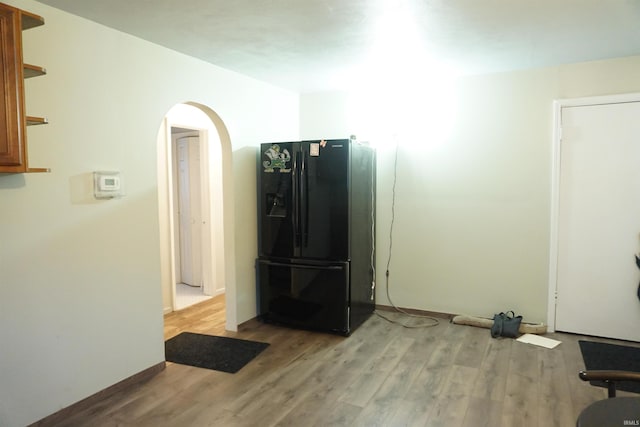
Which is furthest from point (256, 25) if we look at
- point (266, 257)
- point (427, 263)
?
point (427, 263)

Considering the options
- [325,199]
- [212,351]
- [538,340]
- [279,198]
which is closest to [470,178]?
[325,199]

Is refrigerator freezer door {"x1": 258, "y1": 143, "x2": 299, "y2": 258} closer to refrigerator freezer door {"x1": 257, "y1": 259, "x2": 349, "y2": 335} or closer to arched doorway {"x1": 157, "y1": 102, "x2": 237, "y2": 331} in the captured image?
refrigerator freezer door {"x1": 257, "y1": 259, "x2": 349, "y2": 335}

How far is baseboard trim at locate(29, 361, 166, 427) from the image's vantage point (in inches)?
95.4

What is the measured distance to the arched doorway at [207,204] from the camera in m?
3.89

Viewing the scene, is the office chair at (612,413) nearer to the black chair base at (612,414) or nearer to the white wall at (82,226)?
the black chair base at (612,414)

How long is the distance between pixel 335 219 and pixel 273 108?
1412 mm

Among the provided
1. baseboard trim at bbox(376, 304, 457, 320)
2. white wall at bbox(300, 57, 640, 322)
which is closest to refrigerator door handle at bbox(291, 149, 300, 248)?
white wall at bbox(300, 57, 640, 322)

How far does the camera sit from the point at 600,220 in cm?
360

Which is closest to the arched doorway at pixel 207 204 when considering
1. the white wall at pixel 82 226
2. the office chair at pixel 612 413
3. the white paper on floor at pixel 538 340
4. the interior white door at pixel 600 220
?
the white wall at pixel 82 226

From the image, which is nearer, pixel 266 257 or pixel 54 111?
pixel 54 111

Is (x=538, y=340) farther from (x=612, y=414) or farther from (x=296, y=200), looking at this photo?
(x=612, y=414)

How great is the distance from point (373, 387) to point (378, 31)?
2323 millimetres

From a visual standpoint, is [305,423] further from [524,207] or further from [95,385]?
[524,207]

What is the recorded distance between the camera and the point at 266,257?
4.08 meters
